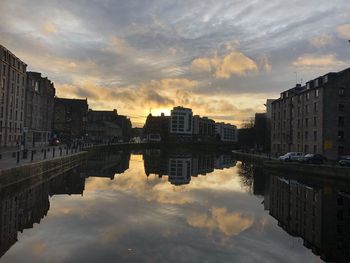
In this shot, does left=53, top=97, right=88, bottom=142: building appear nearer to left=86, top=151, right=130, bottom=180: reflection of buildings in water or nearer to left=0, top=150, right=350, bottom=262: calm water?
left=86, top=151, right=130, bottom=180: reflection of buildings in water

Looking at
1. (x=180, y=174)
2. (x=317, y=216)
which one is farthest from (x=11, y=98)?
(x=317, y=216)

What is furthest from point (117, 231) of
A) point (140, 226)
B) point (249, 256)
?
point (249, 256)

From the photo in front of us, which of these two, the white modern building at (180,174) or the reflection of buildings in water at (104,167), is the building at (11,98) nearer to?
the reflection of buildings in water at (104,167)

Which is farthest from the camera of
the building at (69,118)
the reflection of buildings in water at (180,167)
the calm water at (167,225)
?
the building at (69,118)

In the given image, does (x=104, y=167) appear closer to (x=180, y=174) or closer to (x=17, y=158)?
(x=180, y=174)

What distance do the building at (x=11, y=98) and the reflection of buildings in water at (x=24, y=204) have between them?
2890cm

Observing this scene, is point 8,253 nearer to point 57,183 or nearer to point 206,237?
point 206,237

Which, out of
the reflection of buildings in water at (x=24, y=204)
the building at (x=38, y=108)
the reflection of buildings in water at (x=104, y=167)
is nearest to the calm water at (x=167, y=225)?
the reflection of buildings in water at (x=24, y=204)

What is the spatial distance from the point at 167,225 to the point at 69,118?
369 feet

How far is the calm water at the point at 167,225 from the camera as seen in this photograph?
16.3 m

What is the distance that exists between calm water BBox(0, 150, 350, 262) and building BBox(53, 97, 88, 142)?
9052cm

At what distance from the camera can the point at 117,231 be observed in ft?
65.8

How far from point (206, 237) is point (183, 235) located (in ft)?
3.91

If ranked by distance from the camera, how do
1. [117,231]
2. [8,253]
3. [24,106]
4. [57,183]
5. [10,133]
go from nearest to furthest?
[8,253] < [117,231] < [57,183] < [10,133] < [24,106]
